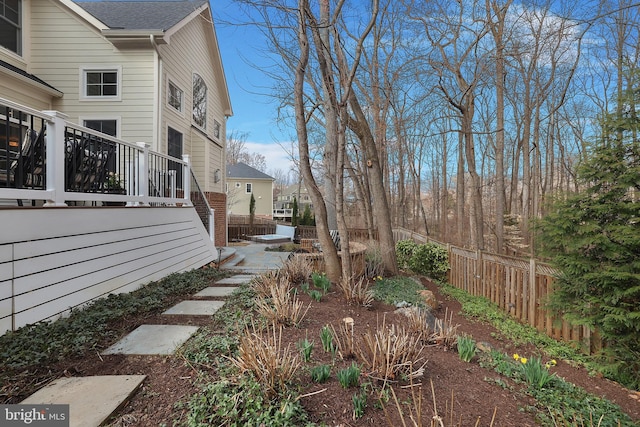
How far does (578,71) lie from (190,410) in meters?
15.8

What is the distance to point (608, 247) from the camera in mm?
4086

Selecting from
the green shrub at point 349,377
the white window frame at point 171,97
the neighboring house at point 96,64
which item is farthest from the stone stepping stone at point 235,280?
the white window frame at point 171,97

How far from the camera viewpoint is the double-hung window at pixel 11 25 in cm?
720

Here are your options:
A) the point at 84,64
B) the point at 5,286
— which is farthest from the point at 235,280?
the point at 84,64

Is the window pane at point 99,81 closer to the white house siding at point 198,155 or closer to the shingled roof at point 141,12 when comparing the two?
the shingled roof at point 141,12

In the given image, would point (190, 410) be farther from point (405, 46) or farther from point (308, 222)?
point (308, 222)

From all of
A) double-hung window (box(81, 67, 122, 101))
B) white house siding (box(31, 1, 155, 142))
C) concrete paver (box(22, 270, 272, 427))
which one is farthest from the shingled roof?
concrete paver (box(22, 270, 272, 427))

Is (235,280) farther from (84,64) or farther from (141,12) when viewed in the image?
(141,12)

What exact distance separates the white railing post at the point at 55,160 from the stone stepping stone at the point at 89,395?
1.99 meters

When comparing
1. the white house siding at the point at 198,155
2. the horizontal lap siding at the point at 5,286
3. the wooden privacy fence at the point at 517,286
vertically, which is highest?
the white house siding at the point at 198,155

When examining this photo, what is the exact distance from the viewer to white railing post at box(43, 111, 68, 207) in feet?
10.9

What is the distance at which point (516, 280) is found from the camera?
6062 millimetres

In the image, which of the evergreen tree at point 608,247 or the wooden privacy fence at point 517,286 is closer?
the evergreen tree at point 608,247

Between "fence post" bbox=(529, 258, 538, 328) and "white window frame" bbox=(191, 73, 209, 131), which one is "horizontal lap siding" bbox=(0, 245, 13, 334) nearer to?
"fence post" bbox=(529, 258, 538, 328)
